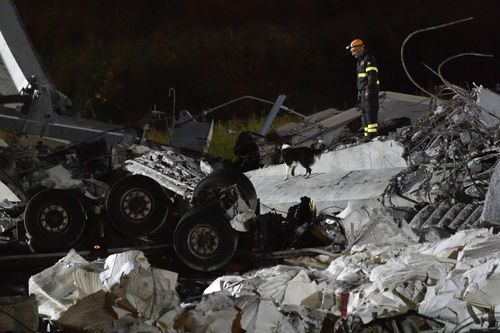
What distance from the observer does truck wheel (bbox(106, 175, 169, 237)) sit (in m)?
9.02

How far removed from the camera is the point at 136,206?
905 cm

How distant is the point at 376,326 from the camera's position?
17.9ft

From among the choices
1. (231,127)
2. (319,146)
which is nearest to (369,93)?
(319,146)

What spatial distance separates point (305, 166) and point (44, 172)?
4.80 m

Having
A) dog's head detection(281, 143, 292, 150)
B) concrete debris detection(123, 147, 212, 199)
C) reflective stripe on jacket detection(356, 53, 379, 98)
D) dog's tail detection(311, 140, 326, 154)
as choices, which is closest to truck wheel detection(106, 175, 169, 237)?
concrete debris detection(123, 147, 212, 199)

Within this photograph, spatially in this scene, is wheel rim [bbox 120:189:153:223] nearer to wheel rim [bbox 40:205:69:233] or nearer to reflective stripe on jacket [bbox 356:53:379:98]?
wheel rim [bbox 40:205:69:233]

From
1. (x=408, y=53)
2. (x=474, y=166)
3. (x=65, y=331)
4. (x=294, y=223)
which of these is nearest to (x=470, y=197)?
(x=474, y=166)

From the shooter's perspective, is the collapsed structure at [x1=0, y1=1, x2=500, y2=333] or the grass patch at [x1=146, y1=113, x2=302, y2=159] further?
the grass patch at [x1=146, y1=113, x2=302, y2=159]

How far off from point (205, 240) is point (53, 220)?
5.10 feet

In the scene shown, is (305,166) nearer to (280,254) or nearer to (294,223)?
(294,223)

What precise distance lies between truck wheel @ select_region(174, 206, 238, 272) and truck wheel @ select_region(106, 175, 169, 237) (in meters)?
0.35

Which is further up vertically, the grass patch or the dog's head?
the dog's head

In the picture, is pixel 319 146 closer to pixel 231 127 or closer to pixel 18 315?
pixel 18 315

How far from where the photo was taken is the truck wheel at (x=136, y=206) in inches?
355
